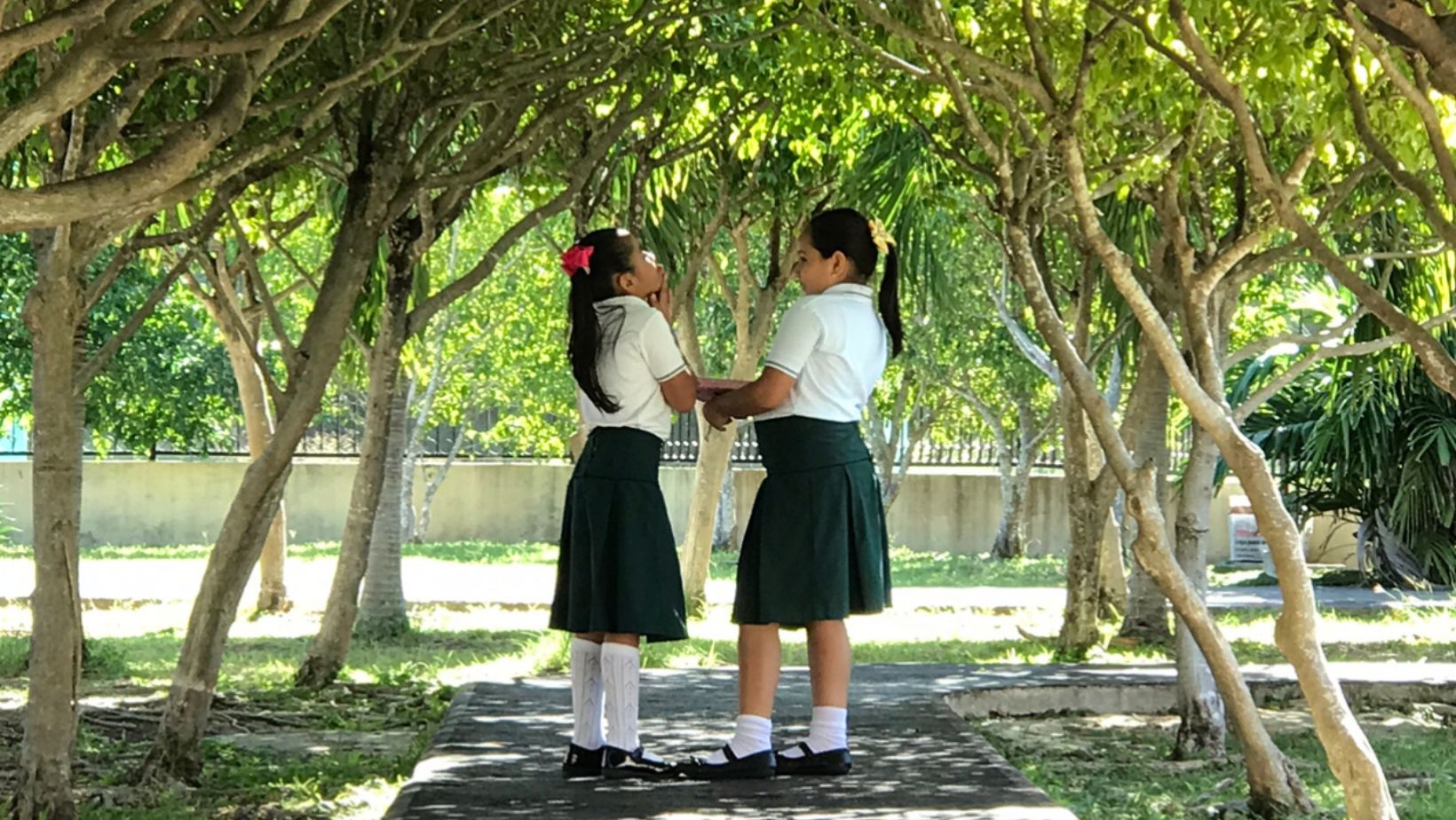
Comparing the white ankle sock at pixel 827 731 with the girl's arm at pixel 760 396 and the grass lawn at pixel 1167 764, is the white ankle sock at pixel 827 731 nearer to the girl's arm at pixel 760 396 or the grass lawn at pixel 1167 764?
the girl's arm at pixel 760 396

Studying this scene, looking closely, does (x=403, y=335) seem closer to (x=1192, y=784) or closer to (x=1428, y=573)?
(x=1192, y=784)

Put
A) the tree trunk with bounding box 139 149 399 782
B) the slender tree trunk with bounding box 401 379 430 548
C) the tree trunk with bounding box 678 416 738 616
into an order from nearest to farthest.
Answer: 1. the tree trunk with bounding box 139 149 399 782
2. the tree trunk with bounding box 678 416 738 616
3. the slender tree trunk with bounding box 401 379 430 548

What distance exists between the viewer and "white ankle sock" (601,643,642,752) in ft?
22.5

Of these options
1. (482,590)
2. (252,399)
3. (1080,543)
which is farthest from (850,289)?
(482,590)

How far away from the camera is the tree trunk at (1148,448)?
542 inches

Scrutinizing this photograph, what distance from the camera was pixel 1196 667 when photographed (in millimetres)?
9188

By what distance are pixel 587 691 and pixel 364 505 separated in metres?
4.65

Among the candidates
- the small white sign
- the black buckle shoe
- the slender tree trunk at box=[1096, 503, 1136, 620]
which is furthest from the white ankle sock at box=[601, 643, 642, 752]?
the small white sign

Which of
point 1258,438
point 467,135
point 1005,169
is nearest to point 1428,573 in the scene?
point 1258,438

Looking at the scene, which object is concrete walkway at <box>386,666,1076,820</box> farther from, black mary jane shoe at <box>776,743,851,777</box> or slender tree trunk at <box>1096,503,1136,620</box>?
slender tree trunk at <box>1096,503,1136,620</box>

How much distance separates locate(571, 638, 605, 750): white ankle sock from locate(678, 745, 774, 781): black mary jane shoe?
0.37 metres

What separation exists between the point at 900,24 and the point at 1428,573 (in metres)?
13.8

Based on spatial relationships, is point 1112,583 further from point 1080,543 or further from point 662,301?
point 662,301

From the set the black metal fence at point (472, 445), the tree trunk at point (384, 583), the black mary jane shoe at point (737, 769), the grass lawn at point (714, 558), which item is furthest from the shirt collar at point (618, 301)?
the black metal fence at point (472, 445)
